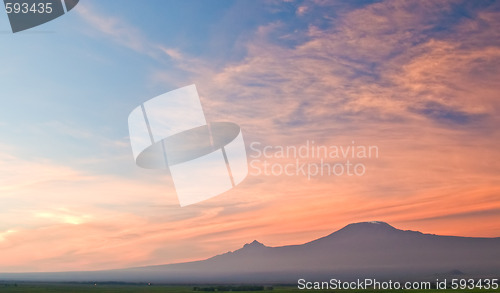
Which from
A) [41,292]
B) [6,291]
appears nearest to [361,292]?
[41,292]

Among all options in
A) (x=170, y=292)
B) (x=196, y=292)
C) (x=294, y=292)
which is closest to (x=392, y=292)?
(x=294, y=292)

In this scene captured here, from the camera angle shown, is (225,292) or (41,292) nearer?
(225,292)

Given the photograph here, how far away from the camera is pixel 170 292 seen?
19550cm

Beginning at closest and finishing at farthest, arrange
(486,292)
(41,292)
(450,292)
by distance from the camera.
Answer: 1. (486,292)
2. (450,292)
3. (41,292)

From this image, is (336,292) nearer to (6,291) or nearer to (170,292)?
(170,292)

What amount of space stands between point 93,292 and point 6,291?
3352 cm

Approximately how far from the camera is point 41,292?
186 metres

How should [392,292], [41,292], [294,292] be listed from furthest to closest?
[41,292] < [294,292] < [392,292]

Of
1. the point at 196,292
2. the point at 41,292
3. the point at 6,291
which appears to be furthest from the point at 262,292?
the point at 6,291

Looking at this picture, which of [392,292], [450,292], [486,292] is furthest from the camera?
[392,292]

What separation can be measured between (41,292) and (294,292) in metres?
93.0

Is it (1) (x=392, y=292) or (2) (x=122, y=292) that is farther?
(2) (x=122, y=292)

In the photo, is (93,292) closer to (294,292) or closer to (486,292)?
(294,292)

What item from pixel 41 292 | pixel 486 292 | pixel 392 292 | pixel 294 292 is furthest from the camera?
pixel 41 292
